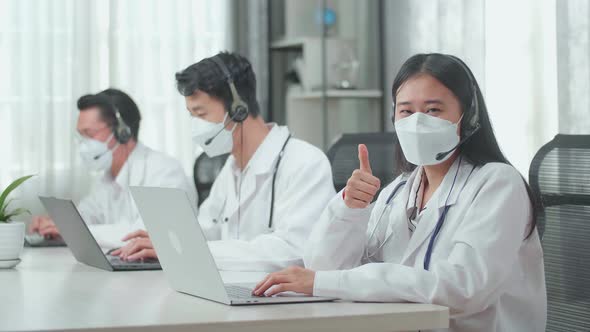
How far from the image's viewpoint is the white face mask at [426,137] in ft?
5.93

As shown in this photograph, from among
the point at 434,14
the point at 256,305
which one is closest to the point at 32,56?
the point at 434,14

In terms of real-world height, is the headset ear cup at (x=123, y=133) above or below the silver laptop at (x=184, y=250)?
above

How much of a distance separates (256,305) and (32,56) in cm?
292

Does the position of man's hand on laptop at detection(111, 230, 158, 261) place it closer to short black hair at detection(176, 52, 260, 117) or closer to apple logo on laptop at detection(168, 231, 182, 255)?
short black hair at detection(176, 52, 260, 117)

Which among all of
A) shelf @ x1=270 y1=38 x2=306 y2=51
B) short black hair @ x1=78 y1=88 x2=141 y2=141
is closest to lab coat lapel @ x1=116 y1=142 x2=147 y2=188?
short black hair @ x1=78 y1=88 x2=141 y2=141

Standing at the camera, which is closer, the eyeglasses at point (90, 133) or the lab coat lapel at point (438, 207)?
the lab coat lapel at point (438, 207)

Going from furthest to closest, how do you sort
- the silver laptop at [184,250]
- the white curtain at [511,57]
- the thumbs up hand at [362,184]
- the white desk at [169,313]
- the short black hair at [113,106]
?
the short black hair at [113,106], the white curtain at [511,57], the thumbs up hand at [362,184], the silver laptop at [184,250], the white desk at [169,313]

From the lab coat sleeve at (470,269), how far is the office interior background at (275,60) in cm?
155

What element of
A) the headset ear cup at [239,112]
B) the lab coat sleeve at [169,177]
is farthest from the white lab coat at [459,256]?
the lab coat sleeve at [169,177]

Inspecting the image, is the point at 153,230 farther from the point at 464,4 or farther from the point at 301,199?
the point at 464,4

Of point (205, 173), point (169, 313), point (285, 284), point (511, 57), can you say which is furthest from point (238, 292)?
point (511, 57)

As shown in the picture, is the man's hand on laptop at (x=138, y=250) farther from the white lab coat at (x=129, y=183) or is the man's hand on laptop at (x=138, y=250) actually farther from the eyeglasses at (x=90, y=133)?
the eyeglasses at (x=90, y=133)

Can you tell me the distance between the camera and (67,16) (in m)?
4.17

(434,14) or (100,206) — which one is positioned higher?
(434,14)
